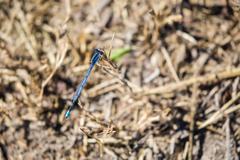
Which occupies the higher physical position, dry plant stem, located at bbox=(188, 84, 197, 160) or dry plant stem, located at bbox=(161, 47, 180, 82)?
dry plant stem, located at bbox=(161, 47, 180, 82)

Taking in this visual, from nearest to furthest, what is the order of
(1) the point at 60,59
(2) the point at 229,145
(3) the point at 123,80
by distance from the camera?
(2) the point at 229,145 → (3) the point at 123,80 → (1) the point at 60,59

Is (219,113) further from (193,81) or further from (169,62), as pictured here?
(169,62)

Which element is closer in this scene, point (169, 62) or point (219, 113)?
point (219, 113)

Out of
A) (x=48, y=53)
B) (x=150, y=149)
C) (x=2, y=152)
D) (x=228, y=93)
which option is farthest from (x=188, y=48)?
(x=2, y=152)

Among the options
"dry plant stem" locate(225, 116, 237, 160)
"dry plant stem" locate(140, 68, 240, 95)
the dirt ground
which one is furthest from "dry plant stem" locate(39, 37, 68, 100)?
"dry plant stem" locate(225, 116, 237, 160)

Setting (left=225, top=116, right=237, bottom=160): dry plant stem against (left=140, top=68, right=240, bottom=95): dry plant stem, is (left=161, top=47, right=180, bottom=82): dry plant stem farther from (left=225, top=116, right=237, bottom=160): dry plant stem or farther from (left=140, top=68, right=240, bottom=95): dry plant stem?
(left=225, top=116, right=237, bottom=160): dry plant stem

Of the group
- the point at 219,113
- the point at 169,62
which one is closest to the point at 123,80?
the point at 169,62

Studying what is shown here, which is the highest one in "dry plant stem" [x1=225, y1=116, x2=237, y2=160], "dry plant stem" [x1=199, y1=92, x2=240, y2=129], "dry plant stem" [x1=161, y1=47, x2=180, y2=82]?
"dry plant stem" [x1=161, y1=47, x2=180, y2=82]

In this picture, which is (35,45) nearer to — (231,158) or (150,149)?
(150,149)

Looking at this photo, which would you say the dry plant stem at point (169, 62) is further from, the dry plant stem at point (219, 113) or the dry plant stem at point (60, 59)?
the dry plant stem at point (60, 59)

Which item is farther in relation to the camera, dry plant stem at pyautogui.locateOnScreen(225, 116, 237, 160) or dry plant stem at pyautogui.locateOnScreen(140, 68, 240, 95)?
dry plant stem at pyautogui.locateOnScreen(140, 68, 240, 95)
